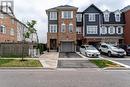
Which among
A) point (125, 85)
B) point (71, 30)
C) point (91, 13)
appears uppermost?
point (91, 13)

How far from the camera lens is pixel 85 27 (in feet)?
189

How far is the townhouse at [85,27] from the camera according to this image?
2191 inches

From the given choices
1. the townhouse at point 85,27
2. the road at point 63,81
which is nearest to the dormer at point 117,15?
the townhouse at point 85,27

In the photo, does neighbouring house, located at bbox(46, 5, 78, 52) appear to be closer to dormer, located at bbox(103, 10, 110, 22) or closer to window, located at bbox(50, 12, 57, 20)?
window, located at bbox(50, 12, 57, 20)

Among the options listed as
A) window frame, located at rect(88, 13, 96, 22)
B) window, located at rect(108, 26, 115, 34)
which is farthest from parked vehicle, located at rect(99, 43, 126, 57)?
window, located at rect(108, 26, 115, 34)

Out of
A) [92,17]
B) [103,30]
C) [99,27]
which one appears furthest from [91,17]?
[103,30]

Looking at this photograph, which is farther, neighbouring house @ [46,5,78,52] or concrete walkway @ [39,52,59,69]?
neighbouring house @ [46,5,78,52]

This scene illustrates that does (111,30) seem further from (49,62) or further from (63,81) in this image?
(63,81)

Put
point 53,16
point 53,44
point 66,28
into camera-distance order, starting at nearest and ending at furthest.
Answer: point 66,28, point 53,16, point 53,44

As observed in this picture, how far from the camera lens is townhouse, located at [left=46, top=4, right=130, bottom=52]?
183ft

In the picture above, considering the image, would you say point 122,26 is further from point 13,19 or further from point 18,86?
point 18,86

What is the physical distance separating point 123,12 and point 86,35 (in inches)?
380

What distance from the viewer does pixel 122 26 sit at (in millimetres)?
58469

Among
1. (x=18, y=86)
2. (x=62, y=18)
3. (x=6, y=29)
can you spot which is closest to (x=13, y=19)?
(x=6, y=29)
